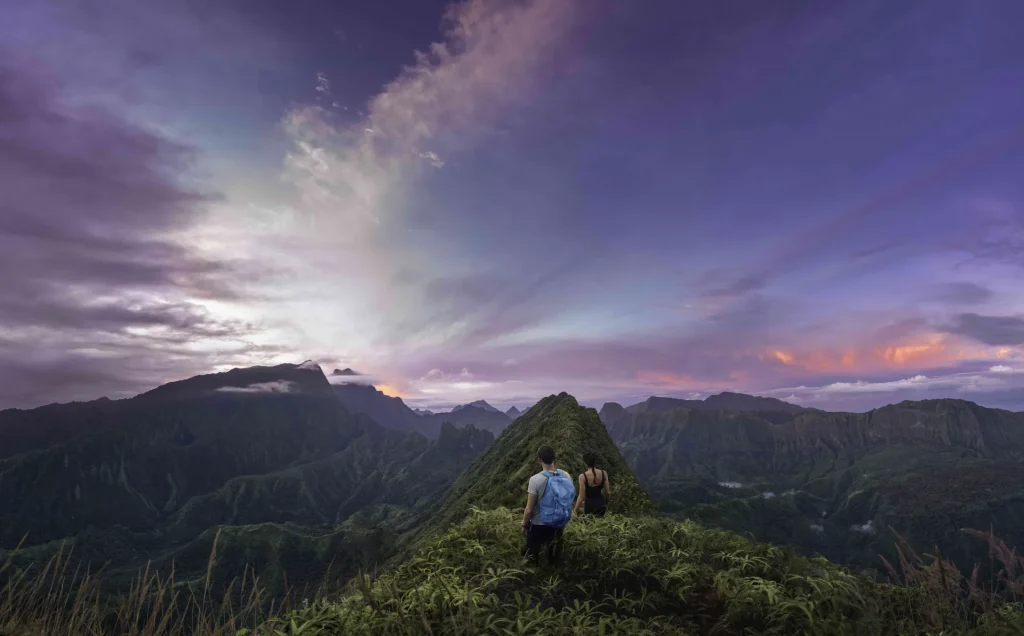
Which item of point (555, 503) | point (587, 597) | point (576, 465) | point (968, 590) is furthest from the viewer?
point (576, 465)

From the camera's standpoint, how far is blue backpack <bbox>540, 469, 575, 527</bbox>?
10602 mm

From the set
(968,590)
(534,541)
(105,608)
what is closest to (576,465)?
(534,541)

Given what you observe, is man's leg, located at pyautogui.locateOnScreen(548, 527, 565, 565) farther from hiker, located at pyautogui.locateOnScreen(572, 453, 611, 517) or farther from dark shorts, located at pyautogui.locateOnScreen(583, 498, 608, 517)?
dark shorts, located at pyautogui.locateOnScreen(583, 498, 608, 517)

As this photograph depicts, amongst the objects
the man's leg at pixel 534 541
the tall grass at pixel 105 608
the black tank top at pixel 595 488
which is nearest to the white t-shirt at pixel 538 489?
the man's leg at pixel 534 541

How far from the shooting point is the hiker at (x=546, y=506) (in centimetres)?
1060

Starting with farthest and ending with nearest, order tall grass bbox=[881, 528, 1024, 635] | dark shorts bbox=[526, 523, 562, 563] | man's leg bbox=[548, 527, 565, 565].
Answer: man's leg bbox=[548, 527, 565, 565], dark shorts bbox=[526, 523, 562, 563], tall grass bbox=[881, 528, 1024, 635]

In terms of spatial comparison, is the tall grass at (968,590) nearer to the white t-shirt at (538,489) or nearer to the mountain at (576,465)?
the white t-shirt at (538,489)

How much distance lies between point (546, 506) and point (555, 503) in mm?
207

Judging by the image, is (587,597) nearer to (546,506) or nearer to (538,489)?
(546,506)

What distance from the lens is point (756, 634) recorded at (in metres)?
8.27

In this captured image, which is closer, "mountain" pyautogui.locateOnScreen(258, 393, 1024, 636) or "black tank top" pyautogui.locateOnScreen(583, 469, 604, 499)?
"mountain" pyautogui.locateOnScreen(258, 393, 1024, 636)

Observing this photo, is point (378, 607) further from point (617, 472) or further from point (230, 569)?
point (230, 569)

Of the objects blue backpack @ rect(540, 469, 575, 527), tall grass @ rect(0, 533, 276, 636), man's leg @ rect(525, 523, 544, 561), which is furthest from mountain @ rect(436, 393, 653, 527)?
tall grass @ rect(0, 533, 276, 636)

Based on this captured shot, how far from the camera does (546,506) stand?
418 inches
